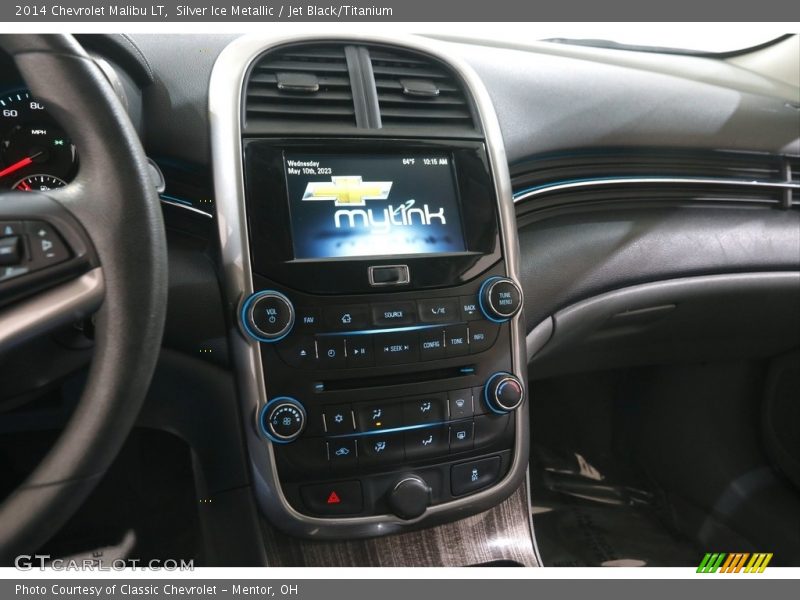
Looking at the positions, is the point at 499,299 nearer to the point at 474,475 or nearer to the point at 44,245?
the point at 474,475

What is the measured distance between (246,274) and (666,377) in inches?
48.4

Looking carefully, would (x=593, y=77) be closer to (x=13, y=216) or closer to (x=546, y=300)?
(x=546, y=300)

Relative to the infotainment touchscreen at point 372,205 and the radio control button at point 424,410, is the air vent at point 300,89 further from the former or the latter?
the radio control button at point 424,410

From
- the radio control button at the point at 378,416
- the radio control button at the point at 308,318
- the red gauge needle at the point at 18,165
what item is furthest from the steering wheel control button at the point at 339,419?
the red gauge needle at the point at 18,165

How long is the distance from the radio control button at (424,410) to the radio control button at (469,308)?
122mm

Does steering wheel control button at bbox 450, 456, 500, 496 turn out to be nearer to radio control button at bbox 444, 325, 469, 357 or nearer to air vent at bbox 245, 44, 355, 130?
radio control button at bbox 444, 325, 469, 357

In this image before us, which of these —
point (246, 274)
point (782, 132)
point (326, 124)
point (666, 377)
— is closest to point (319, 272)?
point (246, 274)

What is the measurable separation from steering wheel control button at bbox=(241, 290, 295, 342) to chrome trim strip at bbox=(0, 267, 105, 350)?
25 cm

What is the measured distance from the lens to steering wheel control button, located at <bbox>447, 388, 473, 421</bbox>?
1.02 metres

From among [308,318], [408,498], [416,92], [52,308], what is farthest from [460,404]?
[52,308]

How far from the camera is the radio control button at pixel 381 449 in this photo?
978mm

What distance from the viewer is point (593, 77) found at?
4.22ft
